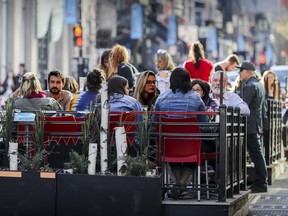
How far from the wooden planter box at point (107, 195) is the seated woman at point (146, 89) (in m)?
3.24

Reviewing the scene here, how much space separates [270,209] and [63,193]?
11.5 ft

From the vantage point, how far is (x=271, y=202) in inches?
661

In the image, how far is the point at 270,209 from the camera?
52.0ft

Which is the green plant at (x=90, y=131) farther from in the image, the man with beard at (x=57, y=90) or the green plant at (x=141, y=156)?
the man with beard at (x=57, y=90)

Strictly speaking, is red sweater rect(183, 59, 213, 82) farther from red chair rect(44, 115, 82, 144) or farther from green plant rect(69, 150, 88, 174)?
green plant rect(69, 150, 88, 174)

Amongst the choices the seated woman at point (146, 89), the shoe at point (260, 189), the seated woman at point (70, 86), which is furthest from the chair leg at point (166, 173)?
the seated woman at point (70, 86)

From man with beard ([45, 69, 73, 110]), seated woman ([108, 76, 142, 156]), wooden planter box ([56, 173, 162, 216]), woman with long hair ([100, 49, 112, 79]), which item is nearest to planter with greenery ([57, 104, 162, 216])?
wooden planter box ([56, 173, 162, 216])

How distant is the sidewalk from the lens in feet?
50.9

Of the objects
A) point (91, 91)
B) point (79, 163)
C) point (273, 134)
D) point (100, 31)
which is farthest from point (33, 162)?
point (100, 31)

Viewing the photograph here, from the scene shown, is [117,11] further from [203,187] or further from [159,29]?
[203,187]

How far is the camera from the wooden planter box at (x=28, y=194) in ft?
43.7

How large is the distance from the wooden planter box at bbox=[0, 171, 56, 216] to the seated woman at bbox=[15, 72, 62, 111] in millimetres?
2498

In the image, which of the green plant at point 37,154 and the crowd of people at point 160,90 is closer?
the green plant at point 37,154

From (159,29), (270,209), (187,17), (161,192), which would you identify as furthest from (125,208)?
(187,17)
